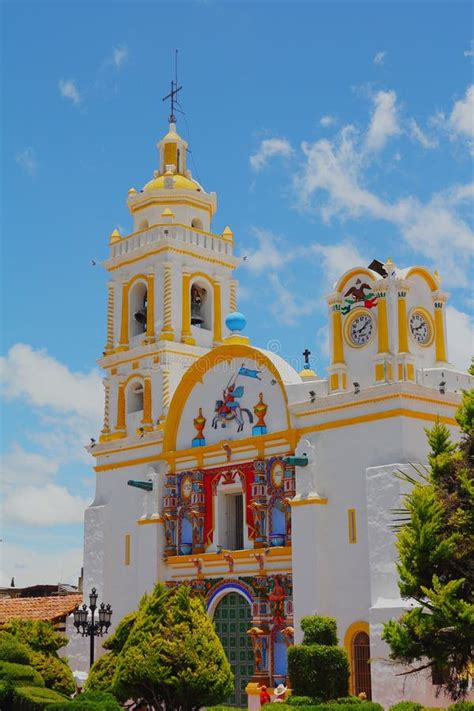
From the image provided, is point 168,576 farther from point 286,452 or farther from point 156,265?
point 156,265

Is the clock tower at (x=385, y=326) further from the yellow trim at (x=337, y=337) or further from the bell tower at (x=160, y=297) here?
the bell tower at (x=160, y=297)

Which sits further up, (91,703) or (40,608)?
(40,608)

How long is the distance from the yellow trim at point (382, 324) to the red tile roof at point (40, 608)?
14279mm

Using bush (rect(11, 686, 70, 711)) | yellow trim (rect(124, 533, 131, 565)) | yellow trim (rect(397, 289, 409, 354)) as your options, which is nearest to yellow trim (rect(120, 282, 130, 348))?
yellow trim (rect(124, 533, 131, 565))

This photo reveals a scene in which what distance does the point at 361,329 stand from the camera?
25.3 metres

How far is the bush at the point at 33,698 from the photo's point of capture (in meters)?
18.1

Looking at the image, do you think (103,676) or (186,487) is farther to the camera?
(186,487)

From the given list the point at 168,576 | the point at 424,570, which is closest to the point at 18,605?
the point at 168,576

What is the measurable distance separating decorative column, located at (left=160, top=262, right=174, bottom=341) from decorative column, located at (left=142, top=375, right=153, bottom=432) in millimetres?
1460

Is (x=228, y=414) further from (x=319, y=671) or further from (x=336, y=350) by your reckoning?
(x=319, y=671)

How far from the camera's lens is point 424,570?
54.4 ft

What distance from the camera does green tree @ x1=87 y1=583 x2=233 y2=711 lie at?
662 inches

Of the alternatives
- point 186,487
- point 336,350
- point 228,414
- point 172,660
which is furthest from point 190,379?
point 172,660

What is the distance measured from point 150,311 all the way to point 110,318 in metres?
2.01
